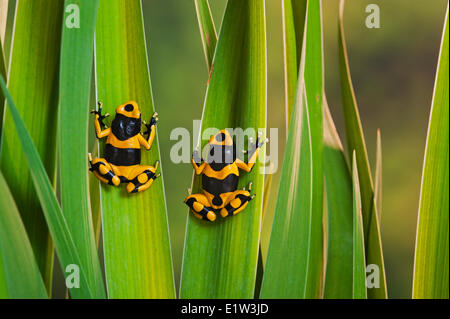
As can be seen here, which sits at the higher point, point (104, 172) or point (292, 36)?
point (292, 36)

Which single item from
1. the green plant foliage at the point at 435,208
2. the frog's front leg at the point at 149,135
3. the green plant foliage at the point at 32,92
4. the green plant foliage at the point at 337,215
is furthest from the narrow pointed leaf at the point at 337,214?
the green plant foliage at the point at 32,92

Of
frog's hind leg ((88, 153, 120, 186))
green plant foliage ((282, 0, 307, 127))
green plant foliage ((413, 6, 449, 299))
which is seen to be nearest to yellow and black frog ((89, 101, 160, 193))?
frog's hind leg ((88, 153, 120, 186))

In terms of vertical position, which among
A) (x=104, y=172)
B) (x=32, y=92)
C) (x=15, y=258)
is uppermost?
(x=32, y=92)

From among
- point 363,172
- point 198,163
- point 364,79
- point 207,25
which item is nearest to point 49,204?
point 198,163

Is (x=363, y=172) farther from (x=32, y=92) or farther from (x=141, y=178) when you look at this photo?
(x=32, y=92)

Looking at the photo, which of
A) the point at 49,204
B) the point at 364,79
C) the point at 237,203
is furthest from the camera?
the point at 364,79

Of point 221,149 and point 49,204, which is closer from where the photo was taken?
point 49,204

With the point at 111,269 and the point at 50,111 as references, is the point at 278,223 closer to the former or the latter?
the point at 111,269
